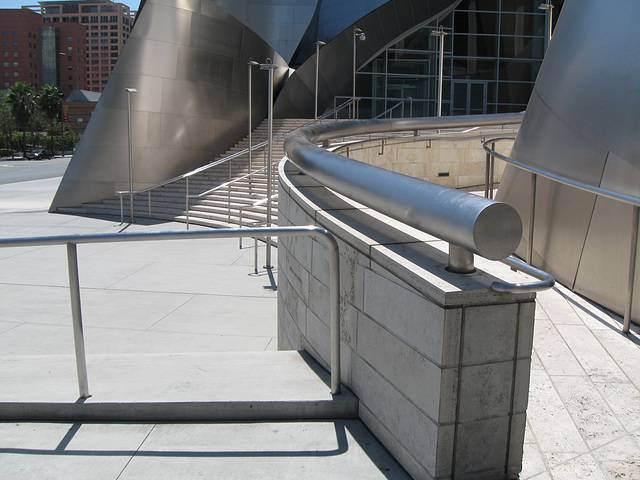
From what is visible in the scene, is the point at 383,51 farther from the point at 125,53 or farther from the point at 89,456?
the point at 89,456

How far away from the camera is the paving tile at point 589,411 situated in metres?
2.90

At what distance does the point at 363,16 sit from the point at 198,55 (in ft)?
34.5

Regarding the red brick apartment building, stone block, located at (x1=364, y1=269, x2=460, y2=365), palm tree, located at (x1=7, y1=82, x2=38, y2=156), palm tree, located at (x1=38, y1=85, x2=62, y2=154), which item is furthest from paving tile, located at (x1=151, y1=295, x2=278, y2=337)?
the red brick apartment building

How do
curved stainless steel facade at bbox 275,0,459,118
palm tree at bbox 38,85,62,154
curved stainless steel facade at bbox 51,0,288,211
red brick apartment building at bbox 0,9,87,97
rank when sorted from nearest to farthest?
curved stainless steel facade at bbox 51,0,288,211, curved stainless steel facade at bbox 275,0,459,118, palm tree at bbox 38,85,62,154, red brick apartment building at bbox 0,9,87,97

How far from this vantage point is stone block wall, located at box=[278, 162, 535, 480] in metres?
2.25

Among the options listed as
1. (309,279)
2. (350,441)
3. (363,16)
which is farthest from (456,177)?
(363,16)

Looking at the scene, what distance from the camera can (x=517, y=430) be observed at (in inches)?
95.4

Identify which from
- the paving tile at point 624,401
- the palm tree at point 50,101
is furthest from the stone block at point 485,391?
the palm tree at point 50,101

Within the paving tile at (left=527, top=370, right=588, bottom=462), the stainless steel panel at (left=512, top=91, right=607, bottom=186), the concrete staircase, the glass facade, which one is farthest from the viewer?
the glass facade

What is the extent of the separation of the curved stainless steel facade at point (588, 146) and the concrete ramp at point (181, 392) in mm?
2549

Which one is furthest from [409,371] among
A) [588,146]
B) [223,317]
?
[223,317]

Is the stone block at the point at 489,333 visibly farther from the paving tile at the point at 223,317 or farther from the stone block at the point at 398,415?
the paving tile at the point at 223,317

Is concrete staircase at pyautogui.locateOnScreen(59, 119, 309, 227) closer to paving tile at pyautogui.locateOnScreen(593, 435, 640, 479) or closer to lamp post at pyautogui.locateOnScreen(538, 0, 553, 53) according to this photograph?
lamp post at pyautogui.locateOnScreen(538, 0, 553, 53)

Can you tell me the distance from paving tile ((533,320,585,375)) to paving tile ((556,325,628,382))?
4 cm
